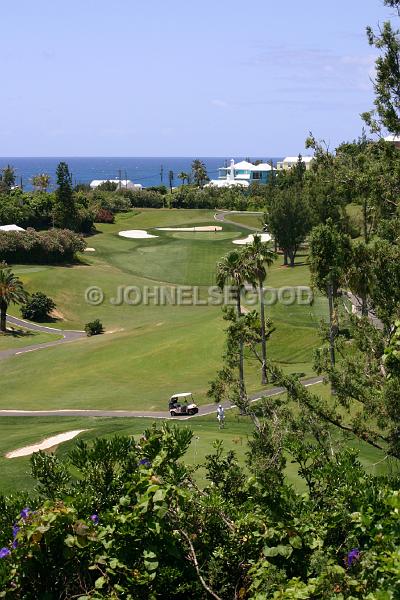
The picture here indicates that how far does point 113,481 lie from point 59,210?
109204 millimetres

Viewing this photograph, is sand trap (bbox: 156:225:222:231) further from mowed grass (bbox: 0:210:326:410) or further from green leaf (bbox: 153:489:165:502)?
green leaf (bbox: 153:489:165:502)

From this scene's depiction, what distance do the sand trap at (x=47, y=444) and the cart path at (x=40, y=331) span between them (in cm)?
2928

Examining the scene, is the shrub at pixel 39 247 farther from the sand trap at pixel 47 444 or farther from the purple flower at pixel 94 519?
the purple flower at pixel 94 519

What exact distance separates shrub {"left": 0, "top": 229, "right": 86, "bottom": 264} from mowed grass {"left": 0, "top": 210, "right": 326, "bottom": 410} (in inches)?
109

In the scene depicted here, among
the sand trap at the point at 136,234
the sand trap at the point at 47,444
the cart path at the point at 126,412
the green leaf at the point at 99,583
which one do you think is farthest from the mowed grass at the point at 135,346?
the green leaf at the point at 99,583

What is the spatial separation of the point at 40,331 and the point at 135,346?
57.4 ft

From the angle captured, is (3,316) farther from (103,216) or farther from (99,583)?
(99,583)

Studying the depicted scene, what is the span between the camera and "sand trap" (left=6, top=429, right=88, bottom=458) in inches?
1179

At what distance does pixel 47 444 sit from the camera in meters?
32.0

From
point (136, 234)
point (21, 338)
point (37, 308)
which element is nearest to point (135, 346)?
point (21, 338)

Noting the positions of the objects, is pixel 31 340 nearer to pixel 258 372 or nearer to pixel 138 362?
pixel 138 362

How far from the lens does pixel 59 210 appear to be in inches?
4510

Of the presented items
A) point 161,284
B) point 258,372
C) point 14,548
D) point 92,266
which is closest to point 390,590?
point 14,548

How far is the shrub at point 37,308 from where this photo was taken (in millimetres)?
76062
